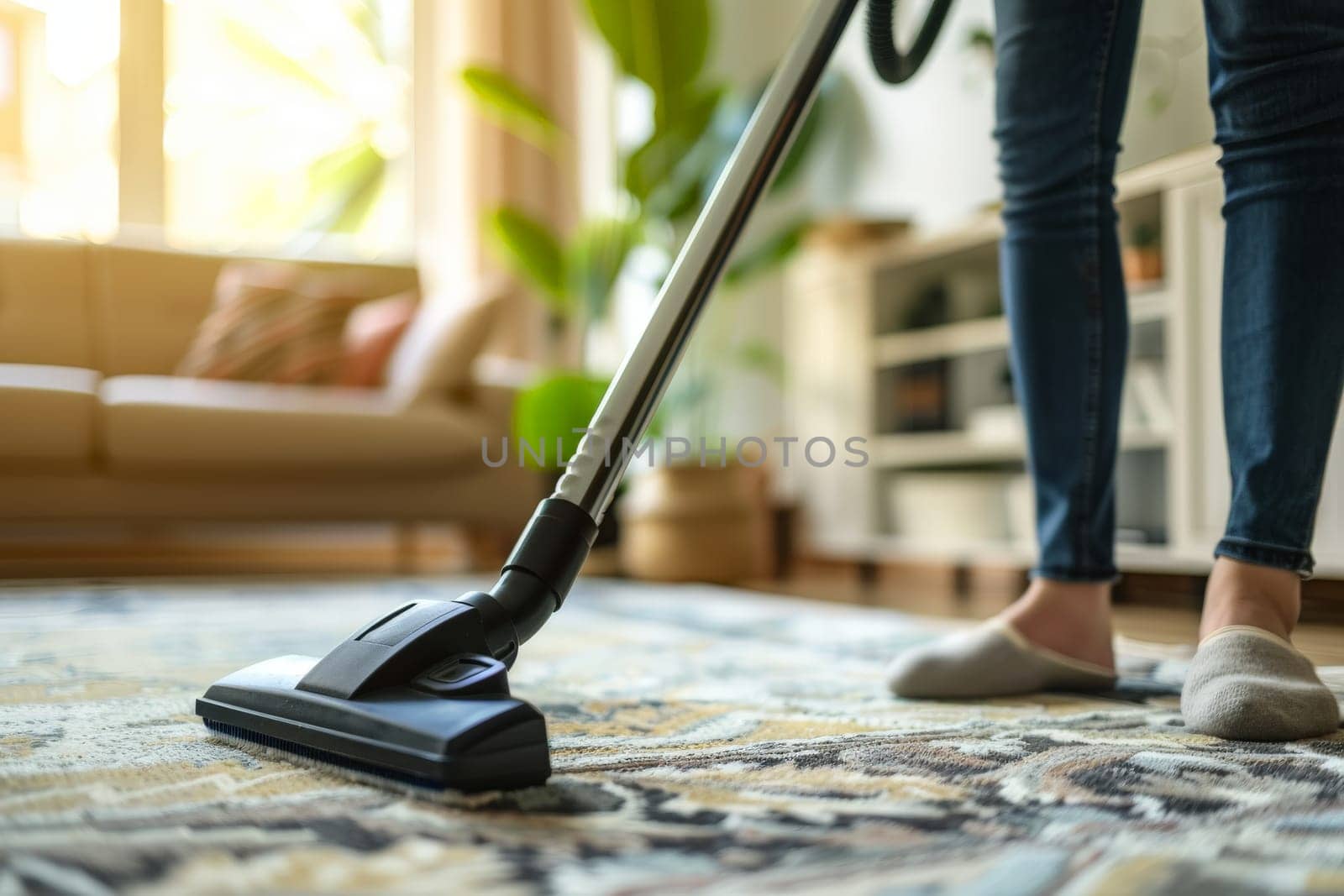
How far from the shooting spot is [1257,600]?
79 centimetres

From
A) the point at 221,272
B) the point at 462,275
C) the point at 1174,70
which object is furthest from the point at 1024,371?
the point at 462,275

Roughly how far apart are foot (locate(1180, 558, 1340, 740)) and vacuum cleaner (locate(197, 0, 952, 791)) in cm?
40

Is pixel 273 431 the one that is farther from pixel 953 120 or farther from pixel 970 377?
pixel 953 120

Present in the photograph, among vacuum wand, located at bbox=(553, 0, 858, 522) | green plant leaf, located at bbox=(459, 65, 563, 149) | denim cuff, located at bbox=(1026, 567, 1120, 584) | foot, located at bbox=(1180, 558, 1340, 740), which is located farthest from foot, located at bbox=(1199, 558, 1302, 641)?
green plant leaf, located at bbox=(459, 65, 563, 149)

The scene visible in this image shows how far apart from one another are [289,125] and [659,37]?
5.91 feet

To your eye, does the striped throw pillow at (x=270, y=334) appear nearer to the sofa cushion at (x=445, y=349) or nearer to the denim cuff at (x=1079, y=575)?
the sofa cushion at (x=445, y=349)

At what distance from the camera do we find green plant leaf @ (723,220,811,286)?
110 inches

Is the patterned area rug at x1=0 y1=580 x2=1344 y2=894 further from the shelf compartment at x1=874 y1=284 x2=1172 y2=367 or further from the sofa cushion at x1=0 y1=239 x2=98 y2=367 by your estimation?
the sofa cushion at x1=0 y1=239 x2=98 y2=367

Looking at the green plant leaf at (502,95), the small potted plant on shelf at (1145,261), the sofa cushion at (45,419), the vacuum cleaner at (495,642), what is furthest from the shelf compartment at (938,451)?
the sofa cushion at (45,419)

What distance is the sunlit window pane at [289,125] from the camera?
3867mm

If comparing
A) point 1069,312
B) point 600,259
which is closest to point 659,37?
point 600,259

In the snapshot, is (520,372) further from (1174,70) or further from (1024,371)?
(1024,371)

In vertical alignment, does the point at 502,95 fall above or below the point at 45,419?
above

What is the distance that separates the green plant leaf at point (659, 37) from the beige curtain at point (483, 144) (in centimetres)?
126
